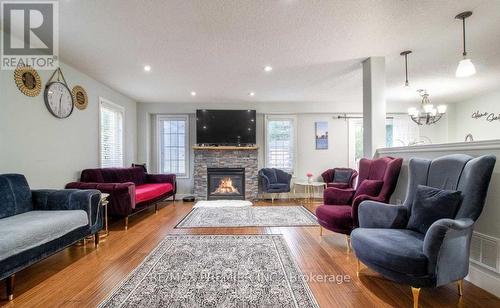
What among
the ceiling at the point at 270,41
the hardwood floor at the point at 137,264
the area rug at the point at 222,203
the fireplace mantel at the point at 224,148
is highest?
the ceiling at the point at 270,41

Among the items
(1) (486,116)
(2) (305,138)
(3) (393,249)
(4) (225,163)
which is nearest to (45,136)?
(4) (225,163)

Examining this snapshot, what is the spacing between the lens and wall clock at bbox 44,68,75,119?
3.17 meters

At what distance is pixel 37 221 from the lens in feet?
6.97

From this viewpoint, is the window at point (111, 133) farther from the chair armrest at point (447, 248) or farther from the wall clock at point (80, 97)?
the chair armrest at point (447, 248)

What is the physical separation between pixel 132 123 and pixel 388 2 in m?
5.55

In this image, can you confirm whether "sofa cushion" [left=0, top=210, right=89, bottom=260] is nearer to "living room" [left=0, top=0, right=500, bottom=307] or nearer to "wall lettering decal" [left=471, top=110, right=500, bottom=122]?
"living room" [left=0, top=0, right=500, bottom=307]

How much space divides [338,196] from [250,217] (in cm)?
170

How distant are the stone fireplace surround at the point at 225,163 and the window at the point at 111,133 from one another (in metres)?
1.70

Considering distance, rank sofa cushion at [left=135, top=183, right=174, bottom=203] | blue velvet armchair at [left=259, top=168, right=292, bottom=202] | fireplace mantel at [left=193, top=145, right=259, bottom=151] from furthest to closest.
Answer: fireplace mantel at [left=193, top=145, right=259, bottom=151], blue velvet armchair at [left=259, top=168, right=292, bottom=202], sofa cushion at [left=135, top=183, right=174, bottom=203]

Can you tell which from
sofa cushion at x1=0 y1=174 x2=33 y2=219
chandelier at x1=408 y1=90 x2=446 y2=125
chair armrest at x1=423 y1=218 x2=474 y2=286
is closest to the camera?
chair armrest at x1=423 y1=218 x2=474 y2=286

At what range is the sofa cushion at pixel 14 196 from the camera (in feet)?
7.68

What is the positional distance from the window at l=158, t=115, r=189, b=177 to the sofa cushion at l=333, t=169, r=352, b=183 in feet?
12.6

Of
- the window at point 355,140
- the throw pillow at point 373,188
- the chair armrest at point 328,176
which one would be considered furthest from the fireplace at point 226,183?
the throw pillow at point 373,188

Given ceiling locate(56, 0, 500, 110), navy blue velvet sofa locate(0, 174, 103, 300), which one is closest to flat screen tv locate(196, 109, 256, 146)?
ceiling locate(56, 0, 500, 110)
